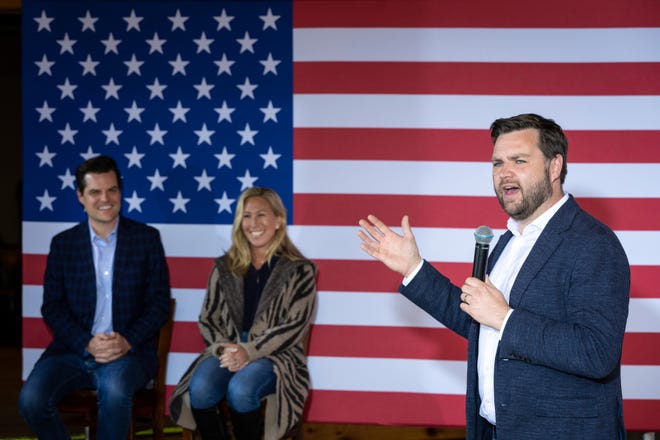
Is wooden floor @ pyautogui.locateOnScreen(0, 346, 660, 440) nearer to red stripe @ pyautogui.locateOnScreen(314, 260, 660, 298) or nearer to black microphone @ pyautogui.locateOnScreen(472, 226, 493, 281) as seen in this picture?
red stripe @ pyautogui.locateOnScreen(314, 260, 660, 298)

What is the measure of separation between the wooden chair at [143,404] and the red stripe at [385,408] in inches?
33.3

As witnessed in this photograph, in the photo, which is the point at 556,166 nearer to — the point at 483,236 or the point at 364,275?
the point at 483,236

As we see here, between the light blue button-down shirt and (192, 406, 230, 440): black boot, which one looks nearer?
(192, 406, 230, 440): black boot

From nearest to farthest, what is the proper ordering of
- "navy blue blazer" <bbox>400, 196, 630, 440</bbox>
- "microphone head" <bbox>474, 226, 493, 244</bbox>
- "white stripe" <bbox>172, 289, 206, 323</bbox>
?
"navy blue blazer" <bbox>400, 196, 630, 440</bbox>
"microphone head" <bbox>474, 226, 493, 244</bbox>
"white stripe" <bbox>172, 289, 206, 323</bbox>

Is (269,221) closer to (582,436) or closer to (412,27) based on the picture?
(412,27)

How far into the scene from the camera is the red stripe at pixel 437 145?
4.04 m

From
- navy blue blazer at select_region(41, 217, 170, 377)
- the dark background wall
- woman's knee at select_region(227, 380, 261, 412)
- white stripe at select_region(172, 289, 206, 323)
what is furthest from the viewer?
the dark background wall

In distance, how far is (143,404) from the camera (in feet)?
12.1

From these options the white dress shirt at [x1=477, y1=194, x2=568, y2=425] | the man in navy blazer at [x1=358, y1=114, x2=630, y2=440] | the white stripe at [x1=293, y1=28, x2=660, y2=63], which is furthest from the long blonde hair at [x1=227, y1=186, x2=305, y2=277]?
the white dress shirt at [x1=477, y1=194, x2=568, y2=425]

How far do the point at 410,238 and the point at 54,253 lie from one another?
2.13 m

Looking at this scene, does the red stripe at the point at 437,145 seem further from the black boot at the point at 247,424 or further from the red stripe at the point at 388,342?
the black boot at the point at 247,424

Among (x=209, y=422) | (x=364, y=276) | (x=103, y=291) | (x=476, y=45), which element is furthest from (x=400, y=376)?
(x=476, y=45)

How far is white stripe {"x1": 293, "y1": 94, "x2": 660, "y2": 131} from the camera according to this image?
4.05 meters

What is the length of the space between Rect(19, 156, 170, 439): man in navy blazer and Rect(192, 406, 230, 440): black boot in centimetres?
34
